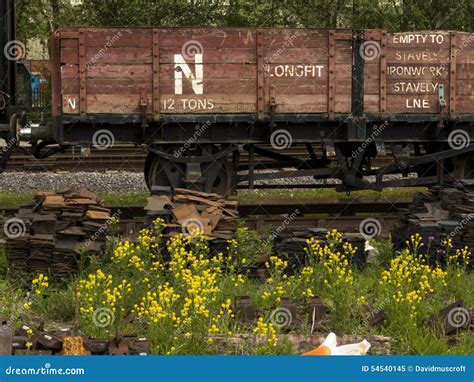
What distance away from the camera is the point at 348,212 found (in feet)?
45.8

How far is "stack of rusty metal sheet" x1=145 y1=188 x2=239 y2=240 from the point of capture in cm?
971

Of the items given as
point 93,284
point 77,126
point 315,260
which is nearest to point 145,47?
point 77,126

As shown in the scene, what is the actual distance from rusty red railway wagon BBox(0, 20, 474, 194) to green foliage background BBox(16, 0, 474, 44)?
14.8 metres

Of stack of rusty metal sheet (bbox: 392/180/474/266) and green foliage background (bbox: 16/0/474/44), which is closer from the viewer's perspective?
stack of rusty metal sheet (bbox: 392/180/474/266)

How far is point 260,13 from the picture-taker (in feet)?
91.2

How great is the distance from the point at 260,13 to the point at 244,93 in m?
16.2
